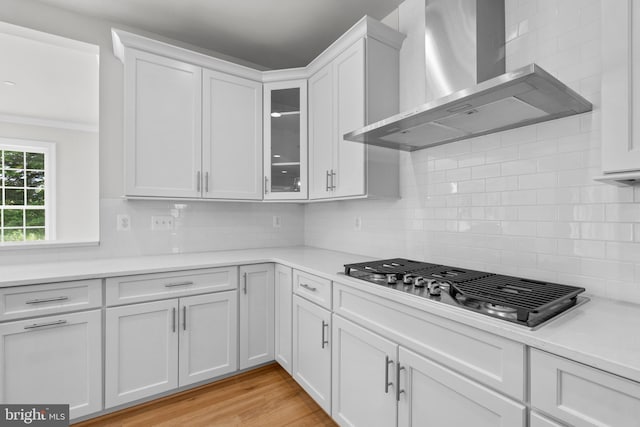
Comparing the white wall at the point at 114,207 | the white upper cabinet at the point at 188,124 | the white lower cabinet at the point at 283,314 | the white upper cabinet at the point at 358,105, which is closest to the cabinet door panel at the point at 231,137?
the white upper cabinet at the point at 188,124

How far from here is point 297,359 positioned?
218cm

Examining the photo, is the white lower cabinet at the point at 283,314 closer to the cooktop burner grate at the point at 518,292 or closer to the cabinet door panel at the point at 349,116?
the cabinet door panel at the point at 349,116

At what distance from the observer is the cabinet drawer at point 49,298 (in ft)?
5.43

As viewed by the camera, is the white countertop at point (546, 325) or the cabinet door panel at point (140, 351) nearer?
the white countertop at point (546, 325)

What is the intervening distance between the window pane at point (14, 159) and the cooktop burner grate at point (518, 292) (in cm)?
667

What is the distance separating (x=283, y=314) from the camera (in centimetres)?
237

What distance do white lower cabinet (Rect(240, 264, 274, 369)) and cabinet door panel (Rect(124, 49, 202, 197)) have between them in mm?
815

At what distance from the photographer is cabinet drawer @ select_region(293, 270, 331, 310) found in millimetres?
1848

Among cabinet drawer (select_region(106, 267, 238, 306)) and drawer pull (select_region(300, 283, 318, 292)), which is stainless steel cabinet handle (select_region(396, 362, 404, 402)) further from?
cabinet drawer (select_region(106, 267, 238, 306))

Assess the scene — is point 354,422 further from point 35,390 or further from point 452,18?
point 452,18

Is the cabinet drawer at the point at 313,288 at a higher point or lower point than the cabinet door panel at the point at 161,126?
lower

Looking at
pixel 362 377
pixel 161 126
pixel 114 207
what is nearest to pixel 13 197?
pixel 114 207

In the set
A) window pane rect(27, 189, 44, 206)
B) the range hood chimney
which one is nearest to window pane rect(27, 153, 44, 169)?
window pane rect(27, 189, 44, 206)

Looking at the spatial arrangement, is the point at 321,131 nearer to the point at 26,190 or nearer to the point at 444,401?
→ the point at 444,401
